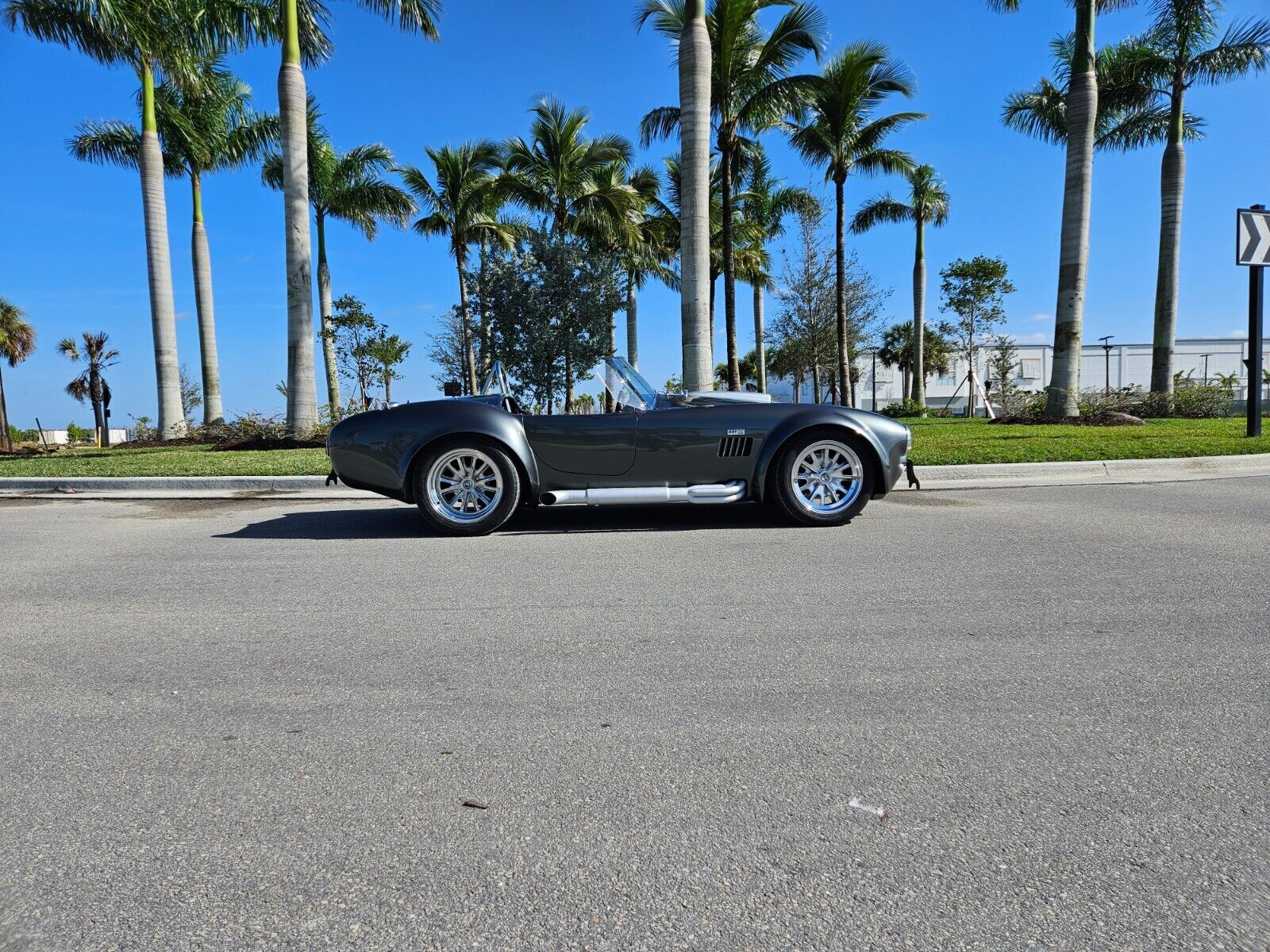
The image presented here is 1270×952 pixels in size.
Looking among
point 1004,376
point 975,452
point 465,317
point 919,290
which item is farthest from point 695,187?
point 1004,376

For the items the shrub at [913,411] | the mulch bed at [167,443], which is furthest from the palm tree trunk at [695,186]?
the shrub at [913,411]

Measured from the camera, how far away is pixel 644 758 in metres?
2.19

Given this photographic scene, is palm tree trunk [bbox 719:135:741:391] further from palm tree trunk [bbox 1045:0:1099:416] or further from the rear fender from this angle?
the rear fender

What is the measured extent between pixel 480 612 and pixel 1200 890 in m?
2.89

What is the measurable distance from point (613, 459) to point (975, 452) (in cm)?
635

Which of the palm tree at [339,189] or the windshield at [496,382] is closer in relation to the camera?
the windshield at [496,382]

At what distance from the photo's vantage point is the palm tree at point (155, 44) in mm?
16078

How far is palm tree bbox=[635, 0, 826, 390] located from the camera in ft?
53.8

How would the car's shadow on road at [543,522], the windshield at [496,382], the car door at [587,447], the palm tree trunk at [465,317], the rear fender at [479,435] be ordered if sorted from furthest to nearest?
the palm tree trunk at [465,317] < the windshield at [496,382] < the car's shadow on road at [543,522] < the car door at [587,447] < the rear fender at [479,435]

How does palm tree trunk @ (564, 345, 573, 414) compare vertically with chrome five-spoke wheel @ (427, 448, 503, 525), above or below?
above

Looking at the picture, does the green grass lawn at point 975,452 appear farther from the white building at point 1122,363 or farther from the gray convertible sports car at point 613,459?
the white building at point 1122,363

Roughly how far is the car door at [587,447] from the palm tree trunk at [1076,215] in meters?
12.4

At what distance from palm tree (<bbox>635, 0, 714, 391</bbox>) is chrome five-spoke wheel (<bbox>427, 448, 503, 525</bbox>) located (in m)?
7.67

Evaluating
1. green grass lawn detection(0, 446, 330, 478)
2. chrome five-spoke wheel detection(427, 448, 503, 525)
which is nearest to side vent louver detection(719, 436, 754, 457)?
chrome five-spoke wheel detection(427, 448, 503, 525)
